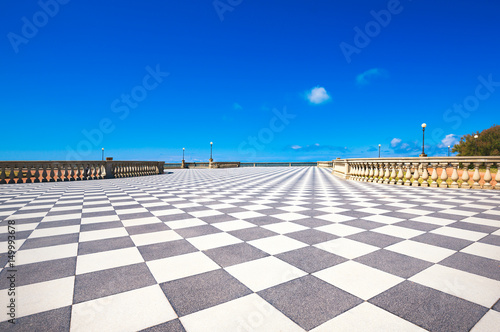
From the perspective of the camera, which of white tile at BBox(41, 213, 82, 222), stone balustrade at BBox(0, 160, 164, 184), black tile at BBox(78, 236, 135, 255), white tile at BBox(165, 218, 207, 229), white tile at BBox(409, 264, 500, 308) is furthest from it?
stone balustrade at BBox(0, 160, 164, 184)

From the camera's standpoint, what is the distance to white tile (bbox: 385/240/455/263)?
2.54 meters

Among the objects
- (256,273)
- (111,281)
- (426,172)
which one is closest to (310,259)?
(256,273)

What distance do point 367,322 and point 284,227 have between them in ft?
7.11

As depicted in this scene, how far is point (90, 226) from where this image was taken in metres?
3.77

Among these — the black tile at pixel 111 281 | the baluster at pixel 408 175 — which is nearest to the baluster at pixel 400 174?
the baluster at pixel 408 175

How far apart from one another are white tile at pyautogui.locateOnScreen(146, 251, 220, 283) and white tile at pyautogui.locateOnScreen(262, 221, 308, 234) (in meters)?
1.26

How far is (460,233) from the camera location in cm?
337

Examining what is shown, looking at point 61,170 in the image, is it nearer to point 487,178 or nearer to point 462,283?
point 462,283

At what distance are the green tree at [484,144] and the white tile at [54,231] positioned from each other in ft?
170

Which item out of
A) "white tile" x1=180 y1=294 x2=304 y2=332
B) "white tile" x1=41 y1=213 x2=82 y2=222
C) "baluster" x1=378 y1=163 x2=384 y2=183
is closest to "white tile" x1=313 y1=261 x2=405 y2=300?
"white tile" x1=180 y1=294 x2=304 y2=332

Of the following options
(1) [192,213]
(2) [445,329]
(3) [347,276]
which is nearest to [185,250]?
(3) [347,276]

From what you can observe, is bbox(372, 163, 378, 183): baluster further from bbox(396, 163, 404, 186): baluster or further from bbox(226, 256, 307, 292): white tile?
bbox(226, 256, 307, 292): white tile

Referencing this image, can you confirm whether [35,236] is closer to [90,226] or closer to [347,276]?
[90,226]

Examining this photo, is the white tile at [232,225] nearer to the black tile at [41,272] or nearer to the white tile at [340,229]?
the white tile at [340,229]
